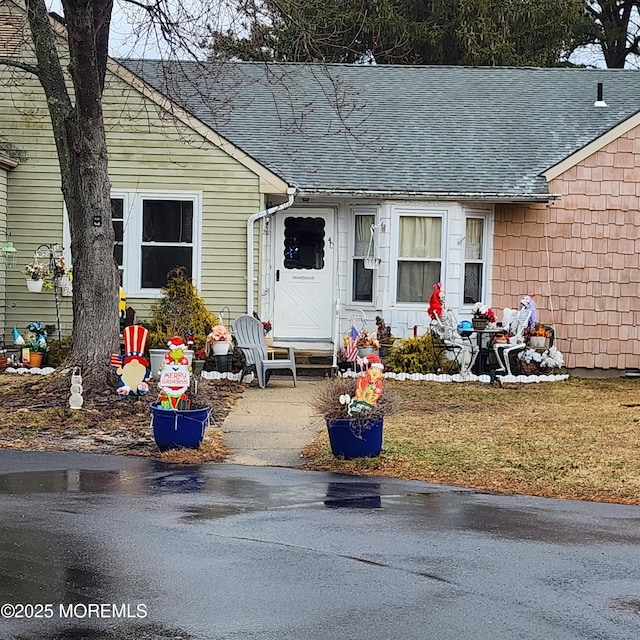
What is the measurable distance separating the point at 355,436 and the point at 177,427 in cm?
172

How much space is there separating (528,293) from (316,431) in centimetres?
734

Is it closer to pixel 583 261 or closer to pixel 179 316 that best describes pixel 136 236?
pixel 179 316

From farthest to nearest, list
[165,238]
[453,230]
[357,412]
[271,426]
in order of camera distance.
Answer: [453,230], [165,238], [271,426], [357,412]

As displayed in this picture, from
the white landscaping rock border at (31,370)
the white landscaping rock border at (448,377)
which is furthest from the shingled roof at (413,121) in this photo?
the white landscaping rock border at (31,370)

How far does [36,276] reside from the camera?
16938 mm

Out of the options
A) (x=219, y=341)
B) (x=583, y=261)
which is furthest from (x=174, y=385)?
(x=583, y=261)

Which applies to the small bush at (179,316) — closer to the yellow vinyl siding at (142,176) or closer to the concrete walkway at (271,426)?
the yellow vinyl siding at (142,176)

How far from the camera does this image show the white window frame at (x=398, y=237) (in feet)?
58.3

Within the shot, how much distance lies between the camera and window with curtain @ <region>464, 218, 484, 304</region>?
1812 cm

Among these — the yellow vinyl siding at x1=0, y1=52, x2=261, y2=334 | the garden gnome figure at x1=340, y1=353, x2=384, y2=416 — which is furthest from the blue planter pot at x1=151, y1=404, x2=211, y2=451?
the yellow vinyl siding at x1=0, y1=52, x2=261, y2=334

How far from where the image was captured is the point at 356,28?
28672 mm

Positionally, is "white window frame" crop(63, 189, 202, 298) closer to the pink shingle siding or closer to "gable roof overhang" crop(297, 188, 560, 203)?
"gable roof overhang" crop(297, 188, 560, 203)

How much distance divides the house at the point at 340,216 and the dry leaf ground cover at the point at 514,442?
8.32 feet

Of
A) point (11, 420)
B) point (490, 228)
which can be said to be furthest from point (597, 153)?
point (11, 420)
